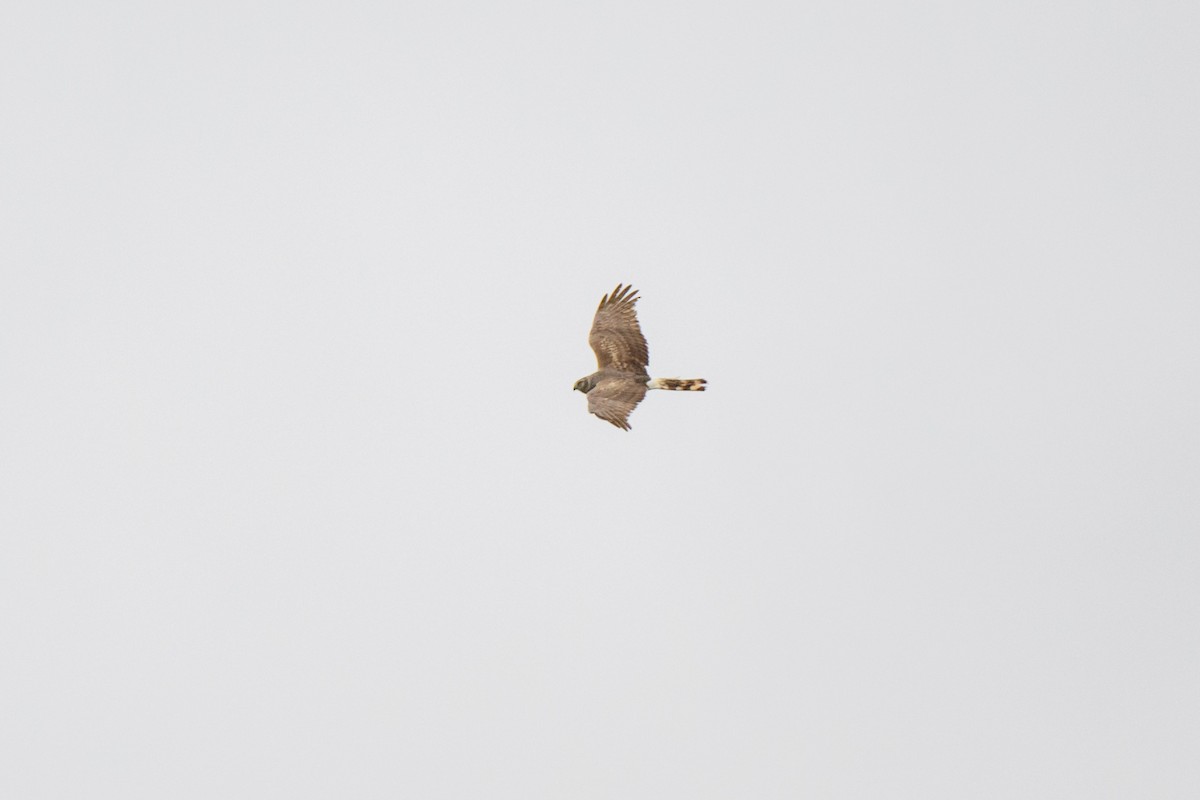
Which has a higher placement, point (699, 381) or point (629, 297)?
point (629, 297)

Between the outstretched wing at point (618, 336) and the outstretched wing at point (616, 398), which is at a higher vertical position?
the outstretched wing at point (618, 336)

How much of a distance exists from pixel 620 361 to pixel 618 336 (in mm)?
802

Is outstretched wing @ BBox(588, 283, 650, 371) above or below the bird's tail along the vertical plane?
above

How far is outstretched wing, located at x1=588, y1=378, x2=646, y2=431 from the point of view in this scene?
29734mm

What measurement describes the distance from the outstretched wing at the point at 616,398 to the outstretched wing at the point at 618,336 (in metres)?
1.07

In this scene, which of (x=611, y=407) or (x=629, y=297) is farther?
(x=629, y=297)

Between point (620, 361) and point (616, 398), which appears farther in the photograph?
point (620, 361)

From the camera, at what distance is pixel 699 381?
3150 cm

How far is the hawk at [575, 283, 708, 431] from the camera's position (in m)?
31.0

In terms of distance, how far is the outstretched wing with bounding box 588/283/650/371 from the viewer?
32.6 meters

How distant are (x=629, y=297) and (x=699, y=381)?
382cm

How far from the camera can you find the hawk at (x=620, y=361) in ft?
102

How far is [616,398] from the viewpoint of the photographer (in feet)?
100

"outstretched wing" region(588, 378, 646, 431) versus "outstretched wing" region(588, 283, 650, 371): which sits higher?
"outstretched wing" region(588, 283, 650, 371)
